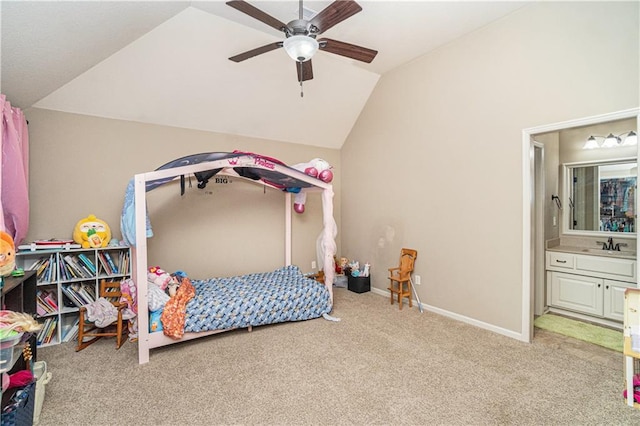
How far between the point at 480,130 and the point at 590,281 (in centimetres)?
222

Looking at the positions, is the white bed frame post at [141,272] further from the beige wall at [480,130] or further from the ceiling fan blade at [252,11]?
the beige wall at [480,130]

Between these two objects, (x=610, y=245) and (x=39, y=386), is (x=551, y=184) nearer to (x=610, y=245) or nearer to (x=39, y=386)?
(x=610, y=245)

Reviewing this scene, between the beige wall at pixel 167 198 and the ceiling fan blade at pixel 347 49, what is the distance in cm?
238

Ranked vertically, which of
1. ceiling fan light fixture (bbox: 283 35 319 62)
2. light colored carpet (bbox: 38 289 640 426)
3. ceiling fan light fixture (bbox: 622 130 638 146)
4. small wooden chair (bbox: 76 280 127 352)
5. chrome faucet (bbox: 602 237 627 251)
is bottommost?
light colored carpet (bbox: 38 289 640 426)

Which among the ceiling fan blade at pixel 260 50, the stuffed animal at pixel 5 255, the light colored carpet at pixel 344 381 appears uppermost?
the ceiling fan blade at pixel 260 50

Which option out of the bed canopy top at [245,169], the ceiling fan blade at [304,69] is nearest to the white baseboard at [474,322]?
the bed canopy top at [245,169]

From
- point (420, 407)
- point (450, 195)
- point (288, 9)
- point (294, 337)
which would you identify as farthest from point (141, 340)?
point (450, 195)

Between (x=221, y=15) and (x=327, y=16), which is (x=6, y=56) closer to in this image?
(x=221, y=15)

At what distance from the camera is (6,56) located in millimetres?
2314

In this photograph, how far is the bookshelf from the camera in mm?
3051

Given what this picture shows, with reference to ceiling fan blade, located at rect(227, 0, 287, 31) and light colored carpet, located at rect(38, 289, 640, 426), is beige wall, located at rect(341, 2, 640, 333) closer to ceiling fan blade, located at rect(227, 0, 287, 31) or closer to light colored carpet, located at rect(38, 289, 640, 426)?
light colored carpet, located at rect(38, 289, 640, 426)

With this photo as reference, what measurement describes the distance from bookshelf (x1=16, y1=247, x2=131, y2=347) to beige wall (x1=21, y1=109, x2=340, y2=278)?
35 centimetres

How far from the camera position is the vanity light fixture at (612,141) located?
3615 mm

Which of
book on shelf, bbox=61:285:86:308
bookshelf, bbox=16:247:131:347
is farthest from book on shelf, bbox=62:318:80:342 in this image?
book on shelf, bbox=61:285:86:308
